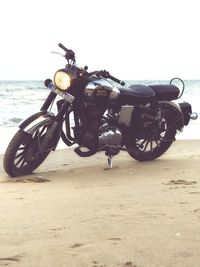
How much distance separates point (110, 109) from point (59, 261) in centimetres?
342

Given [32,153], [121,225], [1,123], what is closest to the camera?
[121,225]

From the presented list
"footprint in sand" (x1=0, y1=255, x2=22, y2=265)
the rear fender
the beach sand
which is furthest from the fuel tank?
"footprint in sand" (x1=0, y1=255, x2=22, y2=265)

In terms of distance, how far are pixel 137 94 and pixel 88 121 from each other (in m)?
0.72

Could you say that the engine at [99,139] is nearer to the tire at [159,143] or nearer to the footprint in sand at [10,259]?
the tire at [159,143]

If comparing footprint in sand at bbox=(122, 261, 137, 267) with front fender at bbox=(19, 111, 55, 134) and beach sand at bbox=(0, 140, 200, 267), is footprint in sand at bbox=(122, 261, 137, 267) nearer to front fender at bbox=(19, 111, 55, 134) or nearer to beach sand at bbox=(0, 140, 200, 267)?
beach sand at bbox=(0, 140, 200, 267)

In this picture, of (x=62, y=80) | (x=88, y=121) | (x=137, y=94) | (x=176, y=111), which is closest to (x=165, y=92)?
(x=176, y=111)

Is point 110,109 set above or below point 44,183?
above

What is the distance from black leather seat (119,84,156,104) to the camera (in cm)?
564

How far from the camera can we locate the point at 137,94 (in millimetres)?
5711

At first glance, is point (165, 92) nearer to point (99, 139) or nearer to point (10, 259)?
point (99, 139)

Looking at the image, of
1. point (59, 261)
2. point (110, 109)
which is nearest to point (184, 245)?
point (59, 261)

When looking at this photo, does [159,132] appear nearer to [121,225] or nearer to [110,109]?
[110,109]

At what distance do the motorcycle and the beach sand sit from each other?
0.27 m

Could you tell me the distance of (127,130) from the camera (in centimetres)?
571
